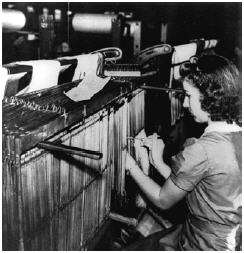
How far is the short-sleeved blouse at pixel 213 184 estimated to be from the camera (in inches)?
68.2

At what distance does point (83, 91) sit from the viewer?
1650 millimetres

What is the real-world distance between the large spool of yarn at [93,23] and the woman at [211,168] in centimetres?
168

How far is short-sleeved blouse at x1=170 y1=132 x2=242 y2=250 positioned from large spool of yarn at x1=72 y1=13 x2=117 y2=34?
6.61ft

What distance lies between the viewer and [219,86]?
1.84 metres

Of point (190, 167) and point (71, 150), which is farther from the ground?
point (71, 150)

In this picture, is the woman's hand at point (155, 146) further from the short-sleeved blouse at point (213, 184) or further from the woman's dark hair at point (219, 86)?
the woman's dark hair at point (219, 86)

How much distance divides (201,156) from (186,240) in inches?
23.1

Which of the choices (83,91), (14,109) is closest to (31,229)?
(14,109)

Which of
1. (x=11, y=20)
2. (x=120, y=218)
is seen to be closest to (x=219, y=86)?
(x=120, y=218)

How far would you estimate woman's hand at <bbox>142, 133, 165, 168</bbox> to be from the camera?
2.04m

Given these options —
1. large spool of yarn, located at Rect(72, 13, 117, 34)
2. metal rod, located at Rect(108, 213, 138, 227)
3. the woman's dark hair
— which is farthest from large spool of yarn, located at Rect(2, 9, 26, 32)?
metal rod, located at Rect(108, 213, 138, 227)

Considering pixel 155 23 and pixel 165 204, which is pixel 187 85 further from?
pixel 155 23

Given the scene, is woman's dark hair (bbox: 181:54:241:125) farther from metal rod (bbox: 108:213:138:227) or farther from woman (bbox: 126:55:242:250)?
metal rod (bbox: 108:213:138:227)

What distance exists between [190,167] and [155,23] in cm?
505
